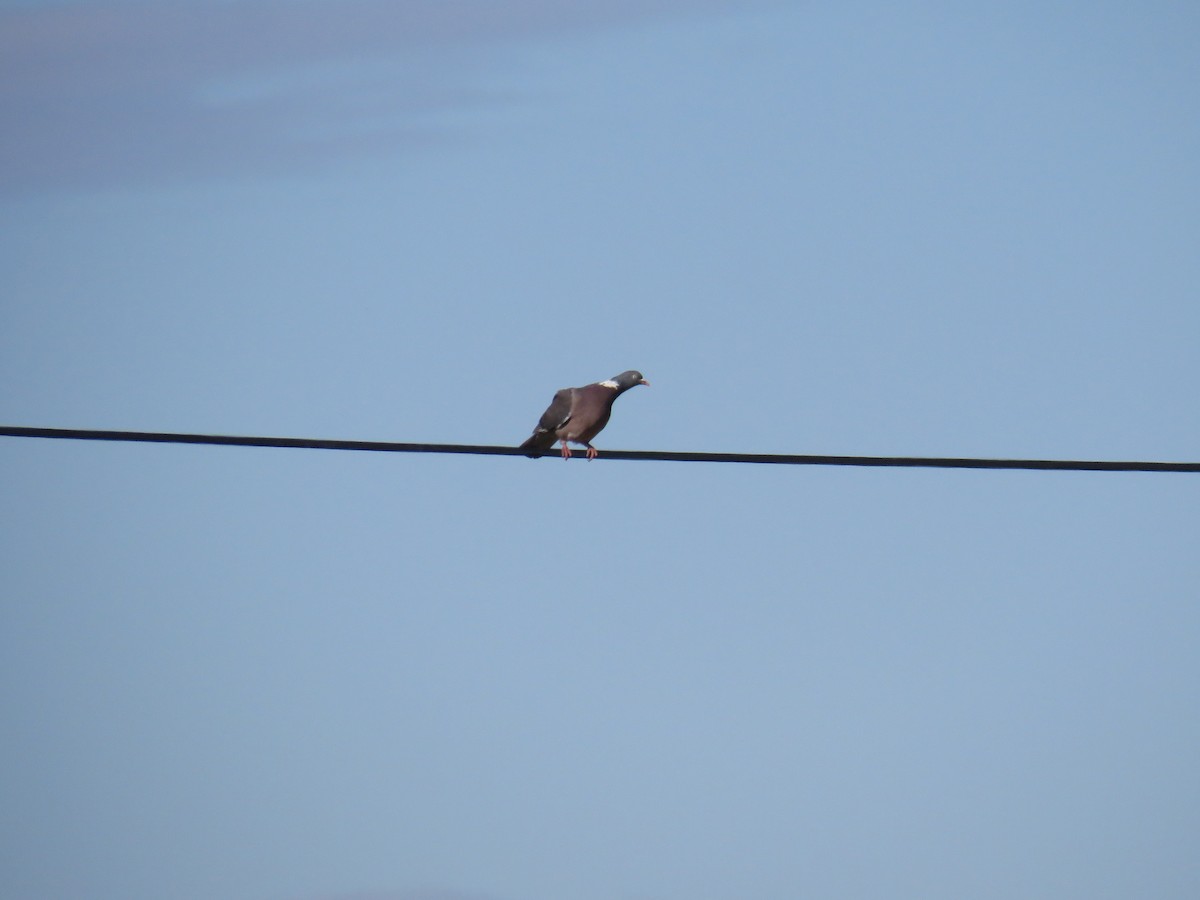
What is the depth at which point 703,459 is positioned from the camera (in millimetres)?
12492

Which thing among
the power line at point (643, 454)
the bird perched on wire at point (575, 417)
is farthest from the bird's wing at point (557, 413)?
the power line at point (643, 454)

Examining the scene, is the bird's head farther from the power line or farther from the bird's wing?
the power line

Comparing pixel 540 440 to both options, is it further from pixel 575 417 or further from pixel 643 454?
pixel 643 454

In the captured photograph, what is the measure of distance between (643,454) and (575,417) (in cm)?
398

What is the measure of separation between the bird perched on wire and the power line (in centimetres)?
344

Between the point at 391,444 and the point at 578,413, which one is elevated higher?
the point at 578,413

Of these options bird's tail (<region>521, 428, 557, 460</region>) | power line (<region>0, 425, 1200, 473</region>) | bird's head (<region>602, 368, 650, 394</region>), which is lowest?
power line (<region>0, 425, 1200, 473</region>)

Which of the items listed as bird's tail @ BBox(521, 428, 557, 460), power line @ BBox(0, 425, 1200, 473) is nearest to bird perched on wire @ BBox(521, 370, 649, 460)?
bird's tail @ BBox(521, 428, 557, 460)

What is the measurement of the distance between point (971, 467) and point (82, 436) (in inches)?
213

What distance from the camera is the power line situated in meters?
12.2

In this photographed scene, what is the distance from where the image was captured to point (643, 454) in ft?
41.5

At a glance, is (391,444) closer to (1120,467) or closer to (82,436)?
(82,436)

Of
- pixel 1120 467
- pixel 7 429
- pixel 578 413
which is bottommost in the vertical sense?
pixel 7 429

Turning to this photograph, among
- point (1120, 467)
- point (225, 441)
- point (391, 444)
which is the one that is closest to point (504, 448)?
point (391, 444)
